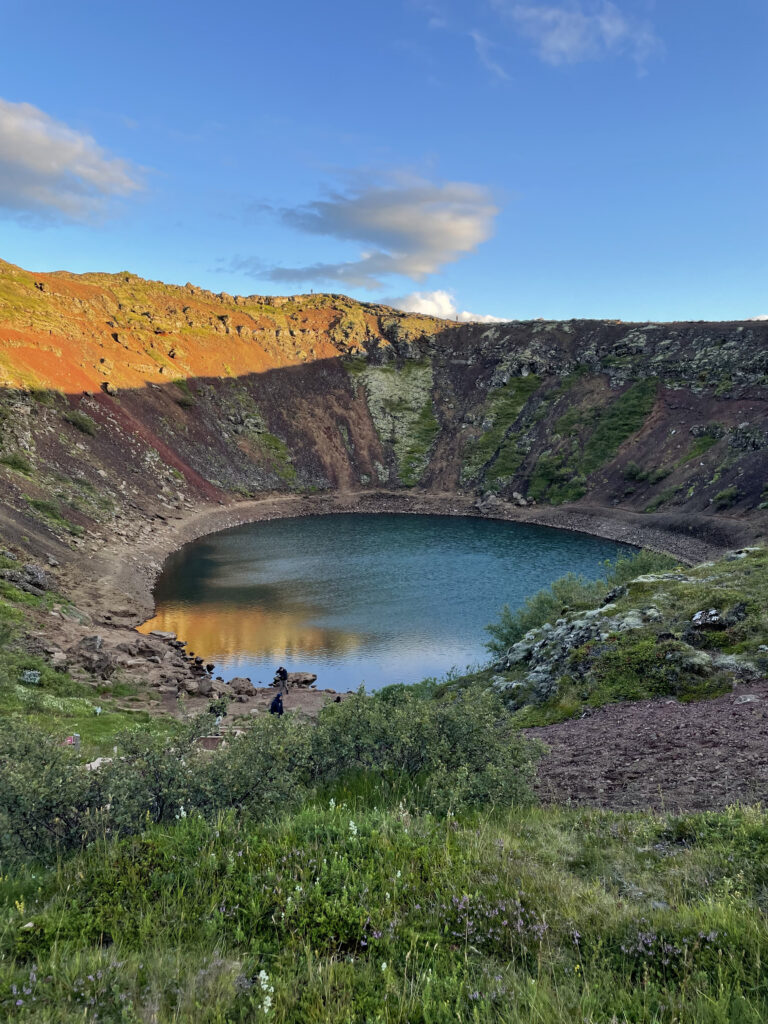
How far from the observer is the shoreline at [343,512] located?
45812 millimetres

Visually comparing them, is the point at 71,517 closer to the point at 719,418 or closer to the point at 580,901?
the point at 580,901

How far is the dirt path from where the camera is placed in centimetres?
932

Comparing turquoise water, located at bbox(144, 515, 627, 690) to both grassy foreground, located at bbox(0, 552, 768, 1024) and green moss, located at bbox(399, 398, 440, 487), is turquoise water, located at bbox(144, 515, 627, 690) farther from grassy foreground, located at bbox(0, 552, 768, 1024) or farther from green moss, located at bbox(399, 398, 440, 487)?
green moss, located at bbox(399, 398, 440, 487)

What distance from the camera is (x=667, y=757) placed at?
11.4 m

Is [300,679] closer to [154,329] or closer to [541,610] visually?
[541,610]

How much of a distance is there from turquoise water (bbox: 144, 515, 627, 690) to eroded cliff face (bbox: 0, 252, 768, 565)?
12.6 meters

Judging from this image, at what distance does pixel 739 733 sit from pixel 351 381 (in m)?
123

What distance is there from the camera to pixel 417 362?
13762 centimetres

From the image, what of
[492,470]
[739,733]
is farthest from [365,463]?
[739,733]

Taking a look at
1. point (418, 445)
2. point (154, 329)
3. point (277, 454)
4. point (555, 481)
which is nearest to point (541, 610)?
point (555, 481)

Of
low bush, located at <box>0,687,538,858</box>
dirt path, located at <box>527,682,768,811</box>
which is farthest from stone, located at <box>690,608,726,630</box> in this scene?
low bush, located at <box>0,687,538,858</box>

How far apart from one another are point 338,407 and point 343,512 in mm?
33759

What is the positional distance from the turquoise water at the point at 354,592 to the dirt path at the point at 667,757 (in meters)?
19.7

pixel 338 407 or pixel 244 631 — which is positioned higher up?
pixel 338 407
